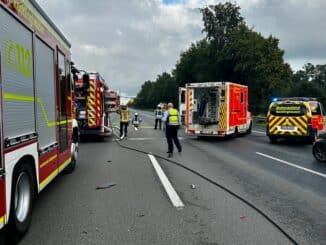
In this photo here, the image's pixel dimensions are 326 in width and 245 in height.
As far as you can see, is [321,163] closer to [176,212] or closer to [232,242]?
[176,212]

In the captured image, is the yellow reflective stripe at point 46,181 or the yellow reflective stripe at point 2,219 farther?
the yellow reflective stripe at point 46,181

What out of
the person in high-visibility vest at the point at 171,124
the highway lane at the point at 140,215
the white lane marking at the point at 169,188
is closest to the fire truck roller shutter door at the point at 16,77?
the highway lane at the point at 140,215

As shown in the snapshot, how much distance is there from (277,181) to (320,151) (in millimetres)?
3759

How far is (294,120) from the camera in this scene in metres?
16.4

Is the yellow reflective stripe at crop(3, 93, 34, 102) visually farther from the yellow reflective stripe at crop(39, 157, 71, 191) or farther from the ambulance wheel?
the ambulance wheel

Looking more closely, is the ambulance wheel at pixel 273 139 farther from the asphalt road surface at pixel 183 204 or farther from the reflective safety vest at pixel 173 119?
the asphalt road surface at pixel 183 204

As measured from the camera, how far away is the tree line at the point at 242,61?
166 ft

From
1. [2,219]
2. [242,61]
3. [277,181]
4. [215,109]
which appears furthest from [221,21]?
[2,219]

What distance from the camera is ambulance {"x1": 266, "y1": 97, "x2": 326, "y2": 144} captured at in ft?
53.5

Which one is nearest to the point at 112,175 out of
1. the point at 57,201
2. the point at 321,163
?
the point at 57,201

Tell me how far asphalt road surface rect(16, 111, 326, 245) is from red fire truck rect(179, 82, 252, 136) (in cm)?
735

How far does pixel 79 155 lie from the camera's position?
12.8 metres

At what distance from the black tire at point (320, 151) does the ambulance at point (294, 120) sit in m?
4.64

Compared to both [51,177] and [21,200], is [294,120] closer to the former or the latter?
[51,177]
